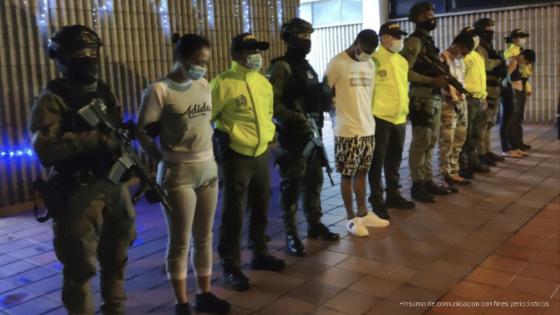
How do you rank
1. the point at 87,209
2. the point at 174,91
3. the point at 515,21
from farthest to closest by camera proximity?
the point at 515,21, the point at 174,91, the point at 87,209

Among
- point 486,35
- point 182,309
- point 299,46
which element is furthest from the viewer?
point 486,35

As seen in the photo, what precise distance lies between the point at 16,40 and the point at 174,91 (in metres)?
3.60

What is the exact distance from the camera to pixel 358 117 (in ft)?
14.2

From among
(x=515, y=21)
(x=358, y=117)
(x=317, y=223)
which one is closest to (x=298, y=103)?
(x=358, y=117)

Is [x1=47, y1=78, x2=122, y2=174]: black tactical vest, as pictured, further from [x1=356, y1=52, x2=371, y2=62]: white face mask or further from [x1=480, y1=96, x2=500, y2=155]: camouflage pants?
[x1=480, y1=96, x2=500, y2=155]: camouflage pants

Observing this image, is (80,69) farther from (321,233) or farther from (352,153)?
(321,233)

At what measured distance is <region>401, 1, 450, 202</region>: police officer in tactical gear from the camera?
213 inches

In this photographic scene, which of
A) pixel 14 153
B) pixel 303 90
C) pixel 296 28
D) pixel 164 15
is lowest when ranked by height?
pixel 14 153

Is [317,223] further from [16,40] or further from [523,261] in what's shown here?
[16,40]

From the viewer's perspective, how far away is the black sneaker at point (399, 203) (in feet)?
17.5

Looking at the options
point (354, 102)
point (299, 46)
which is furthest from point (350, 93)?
point (299, 46)

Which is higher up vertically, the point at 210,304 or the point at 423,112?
the point at 423,112

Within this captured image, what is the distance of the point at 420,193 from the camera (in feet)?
18.4

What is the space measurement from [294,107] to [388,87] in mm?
1153
